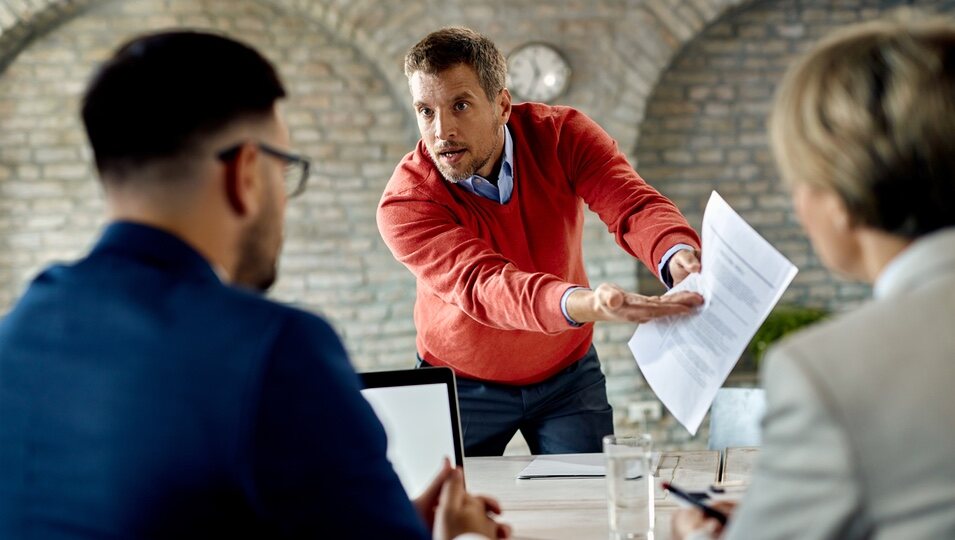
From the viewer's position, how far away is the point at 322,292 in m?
4.91

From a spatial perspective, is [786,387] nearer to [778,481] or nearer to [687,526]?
[778,481]

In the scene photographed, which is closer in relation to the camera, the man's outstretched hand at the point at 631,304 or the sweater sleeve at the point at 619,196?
the man's outstretched hand at the point at 631,304

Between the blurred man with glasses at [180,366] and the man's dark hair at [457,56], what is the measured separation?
1.19m

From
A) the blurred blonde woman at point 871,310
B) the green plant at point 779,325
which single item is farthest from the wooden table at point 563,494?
the green plant at point 779,325

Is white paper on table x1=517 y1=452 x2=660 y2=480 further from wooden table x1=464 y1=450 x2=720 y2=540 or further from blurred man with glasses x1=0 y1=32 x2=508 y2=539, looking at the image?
blurred man with glasses x1=0 y1=32 x2=508 y2=539

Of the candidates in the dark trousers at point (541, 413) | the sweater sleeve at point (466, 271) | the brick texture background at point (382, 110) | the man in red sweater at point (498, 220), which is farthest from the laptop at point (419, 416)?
A: the brick texture background at point (382, 110)

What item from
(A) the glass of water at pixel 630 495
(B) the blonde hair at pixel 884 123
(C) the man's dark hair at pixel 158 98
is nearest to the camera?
(B) the blonde hair at pixel 884 123

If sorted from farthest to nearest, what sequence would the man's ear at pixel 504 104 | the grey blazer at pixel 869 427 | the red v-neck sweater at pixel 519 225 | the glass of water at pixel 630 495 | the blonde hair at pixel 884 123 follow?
the man's ear at pixel 504 104
the red v-neck sweater at pixel 519 225
the glass of water at pixel 630 495
the blonde hair at pixel 884 123
the grey blazer at pixel 869 427

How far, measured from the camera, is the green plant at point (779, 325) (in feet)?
15.6

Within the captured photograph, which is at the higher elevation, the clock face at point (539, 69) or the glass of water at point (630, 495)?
the clock face at point (539, 69)

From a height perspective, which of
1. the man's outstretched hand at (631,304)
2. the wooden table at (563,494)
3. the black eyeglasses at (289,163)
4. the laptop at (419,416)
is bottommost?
the wooden table at (563,494)

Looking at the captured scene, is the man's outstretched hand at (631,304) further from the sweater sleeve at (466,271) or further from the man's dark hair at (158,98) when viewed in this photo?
the man's dark hair at (158,98)

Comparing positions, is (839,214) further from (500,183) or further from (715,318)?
(500,183)

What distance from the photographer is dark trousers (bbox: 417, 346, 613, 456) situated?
94.3 inches
